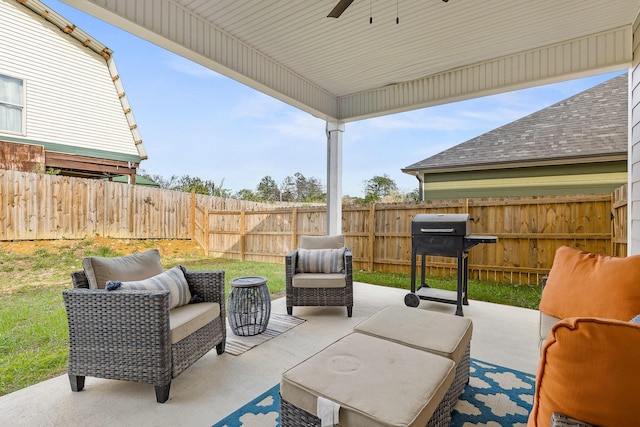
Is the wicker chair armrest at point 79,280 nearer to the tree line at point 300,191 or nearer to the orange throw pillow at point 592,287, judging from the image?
the orange throw pillow at point 592,287

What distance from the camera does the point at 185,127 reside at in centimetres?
891

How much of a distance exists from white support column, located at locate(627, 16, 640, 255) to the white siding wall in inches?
282

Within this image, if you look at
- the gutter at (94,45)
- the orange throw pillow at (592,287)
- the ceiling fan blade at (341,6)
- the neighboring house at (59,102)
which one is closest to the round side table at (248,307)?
the orange throw pillow at (592,287)

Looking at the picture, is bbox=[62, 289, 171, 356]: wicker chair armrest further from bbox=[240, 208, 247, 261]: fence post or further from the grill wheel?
bbox=[240, 208, 247, 261]: fence post

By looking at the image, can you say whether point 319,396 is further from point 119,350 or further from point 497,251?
point 497,251

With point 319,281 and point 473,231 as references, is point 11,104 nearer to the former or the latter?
point 319,281

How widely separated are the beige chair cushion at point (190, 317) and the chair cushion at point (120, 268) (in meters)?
0.37

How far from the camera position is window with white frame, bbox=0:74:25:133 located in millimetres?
4074

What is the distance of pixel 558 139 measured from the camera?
6.56 meters

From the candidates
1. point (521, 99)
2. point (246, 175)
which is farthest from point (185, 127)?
point (521, 99)

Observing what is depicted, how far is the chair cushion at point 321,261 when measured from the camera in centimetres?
374

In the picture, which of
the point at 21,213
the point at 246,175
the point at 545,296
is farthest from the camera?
the point at 246,175

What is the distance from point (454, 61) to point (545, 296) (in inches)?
124

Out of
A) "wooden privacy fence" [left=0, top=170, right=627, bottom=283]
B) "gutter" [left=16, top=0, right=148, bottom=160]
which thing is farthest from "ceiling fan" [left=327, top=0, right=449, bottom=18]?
"gutter" [left=16, top=0, right=148, bottom=160]
